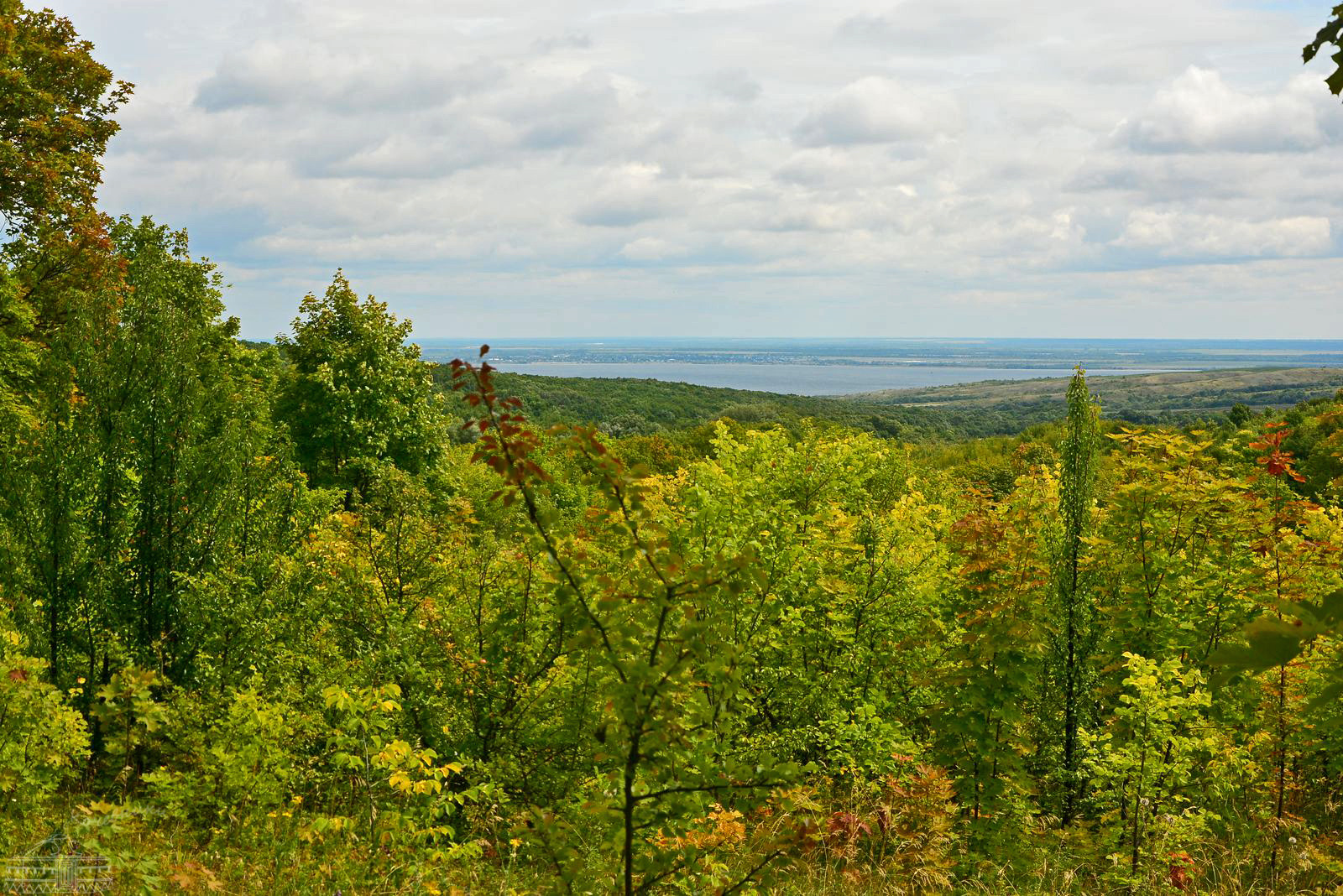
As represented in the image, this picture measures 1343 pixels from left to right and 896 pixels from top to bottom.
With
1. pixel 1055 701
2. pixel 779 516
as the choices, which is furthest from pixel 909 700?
pixel 779 516

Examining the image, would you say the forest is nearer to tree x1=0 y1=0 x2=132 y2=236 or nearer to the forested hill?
tree x1=0 y1=0 x2=132 y2=236

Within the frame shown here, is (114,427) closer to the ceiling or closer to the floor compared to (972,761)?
closer to the ceiling

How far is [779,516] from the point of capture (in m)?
16.8

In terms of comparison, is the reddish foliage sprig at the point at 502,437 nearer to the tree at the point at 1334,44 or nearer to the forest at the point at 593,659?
the forest at the point at 593,659

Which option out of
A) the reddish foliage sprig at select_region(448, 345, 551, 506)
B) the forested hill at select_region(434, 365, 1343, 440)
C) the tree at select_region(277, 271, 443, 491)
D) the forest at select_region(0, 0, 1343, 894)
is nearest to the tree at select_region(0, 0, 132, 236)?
the forest at select_region(0, 0, 1343, 894)

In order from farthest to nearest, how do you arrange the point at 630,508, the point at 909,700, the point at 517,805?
1. the point at 909,700
2. the point at 517,805
3. the point at 630,508

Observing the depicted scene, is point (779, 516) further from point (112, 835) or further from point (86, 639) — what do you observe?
point (112, 835)

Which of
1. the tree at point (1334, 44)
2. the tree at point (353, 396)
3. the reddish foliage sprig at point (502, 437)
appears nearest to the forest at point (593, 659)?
the reddish foliage sprig at point (502, 437)

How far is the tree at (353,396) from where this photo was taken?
28078mm

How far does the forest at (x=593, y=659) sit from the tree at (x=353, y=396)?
10067mm

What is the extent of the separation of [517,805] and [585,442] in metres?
7.57

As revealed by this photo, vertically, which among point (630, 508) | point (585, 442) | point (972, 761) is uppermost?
point (585, 442)

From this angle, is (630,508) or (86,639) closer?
(630,508)

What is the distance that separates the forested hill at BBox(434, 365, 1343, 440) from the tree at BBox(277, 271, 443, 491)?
4071 centimetres
